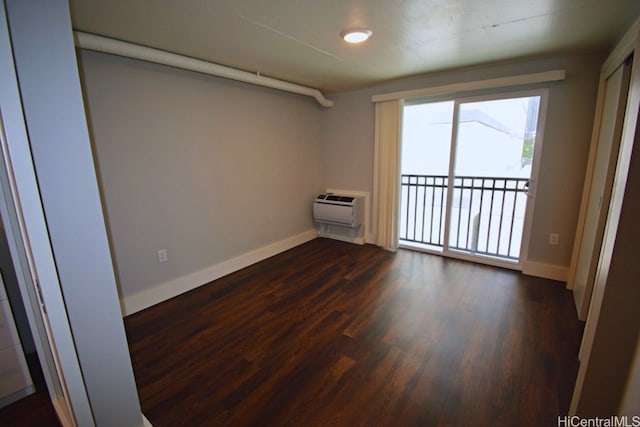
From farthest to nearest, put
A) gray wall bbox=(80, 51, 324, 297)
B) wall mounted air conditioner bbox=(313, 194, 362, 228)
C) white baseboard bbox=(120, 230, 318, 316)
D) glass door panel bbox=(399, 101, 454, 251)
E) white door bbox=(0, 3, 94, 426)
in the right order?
wall mounted air conditioner bbox=(313, 194, 362, 228) < glass door panel bbox=(399, 101, 454, 251) < white baseboard bbox=(120, 230, 318, 316) < gray wall bbox=(80, 51, 324, 297) < white door bbox=(0, 3, 94, 426)

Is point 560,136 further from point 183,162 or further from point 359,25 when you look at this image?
point 183,162

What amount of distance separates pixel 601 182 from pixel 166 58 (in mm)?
3715

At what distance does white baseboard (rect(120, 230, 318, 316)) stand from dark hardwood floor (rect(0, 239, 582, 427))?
0.09 meters

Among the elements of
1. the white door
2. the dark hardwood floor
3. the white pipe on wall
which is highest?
the white pipe on wall

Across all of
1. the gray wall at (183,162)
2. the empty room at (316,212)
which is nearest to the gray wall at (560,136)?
the empty room at (316,212)

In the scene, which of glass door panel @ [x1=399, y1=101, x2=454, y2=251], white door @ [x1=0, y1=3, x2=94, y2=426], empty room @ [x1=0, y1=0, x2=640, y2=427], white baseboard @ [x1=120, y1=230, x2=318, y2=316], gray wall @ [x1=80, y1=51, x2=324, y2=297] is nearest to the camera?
white door @ [x1=0, y1=3, x2=94, y2=426]

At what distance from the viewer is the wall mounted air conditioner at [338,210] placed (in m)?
4.04

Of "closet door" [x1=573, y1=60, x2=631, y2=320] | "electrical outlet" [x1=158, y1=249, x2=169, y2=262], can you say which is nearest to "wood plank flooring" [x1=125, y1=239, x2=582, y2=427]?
"closet door" [x1=573, y1=60, x2=631, y2=320]

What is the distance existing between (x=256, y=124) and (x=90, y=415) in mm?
2984

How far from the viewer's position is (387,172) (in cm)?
389

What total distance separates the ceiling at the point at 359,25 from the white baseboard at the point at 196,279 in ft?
7.07

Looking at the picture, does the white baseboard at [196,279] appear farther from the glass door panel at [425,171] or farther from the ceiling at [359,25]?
the ceiling at [359,25]

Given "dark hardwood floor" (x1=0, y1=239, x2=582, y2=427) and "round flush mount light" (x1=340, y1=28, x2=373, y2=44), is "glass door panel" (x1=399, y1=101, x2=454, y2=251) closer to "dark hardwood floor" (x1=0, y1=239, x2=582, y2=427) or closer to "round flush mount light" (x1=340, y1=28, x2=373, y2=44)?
"dark hardwood floor" (x1=0, y1=239, x2=582, y2=427)

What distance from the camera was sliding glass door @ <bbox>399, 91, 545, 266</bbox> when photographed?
10.0 feet
